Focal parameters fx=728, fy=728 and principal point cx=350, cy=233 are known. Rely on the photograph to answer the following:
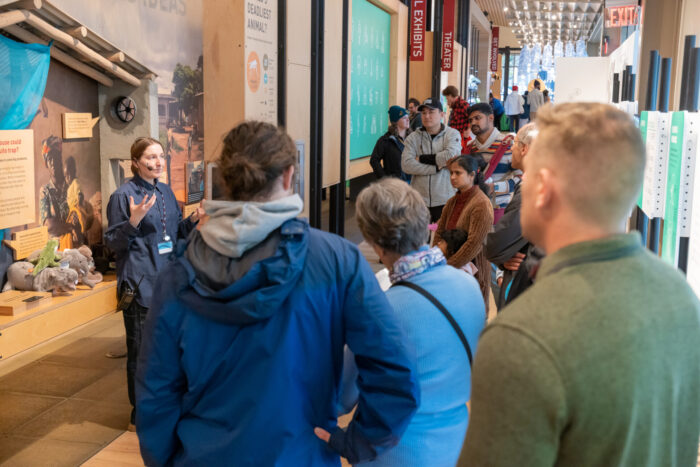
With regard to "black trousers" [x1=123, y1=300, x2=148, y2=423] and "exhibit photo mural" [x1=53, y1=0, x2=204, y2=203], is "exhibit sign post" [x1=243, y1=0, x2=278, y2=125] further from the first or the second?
"black trousers" [x1=123, y1=300, x2=148, y2=423]

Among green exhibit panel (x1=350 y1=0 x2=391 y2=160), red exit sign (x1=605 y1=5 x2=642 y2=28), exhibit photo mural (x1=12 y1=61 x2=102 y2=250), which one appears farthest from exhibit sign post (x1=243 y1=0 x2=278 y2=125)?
red exit sign (x1=605 y1=5 x2=642 y2=28)

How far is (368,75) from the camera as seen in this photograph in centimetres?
1116

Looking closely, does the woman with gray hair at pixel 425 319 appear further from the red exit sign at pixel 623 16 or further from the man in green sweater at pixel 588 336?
the red exit sign at pixel 623 16

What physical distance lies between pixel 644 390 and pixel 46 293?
364 centimetres

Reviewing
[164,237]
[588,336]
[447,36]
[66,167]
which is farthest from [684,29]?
[447,36]

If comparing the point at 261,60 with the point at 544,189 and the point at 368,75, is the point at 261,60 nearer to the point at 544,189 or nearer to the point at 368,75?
the point at 368,75

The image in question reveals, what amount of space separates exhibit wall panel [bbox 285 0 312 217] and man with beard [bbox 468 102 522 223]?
1.82 m

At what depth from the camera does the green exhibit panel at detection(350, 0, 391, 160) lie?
10242 millimetres

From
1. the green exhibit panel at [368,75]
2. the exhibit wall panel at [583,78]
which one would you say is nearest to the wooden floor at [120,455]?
the exhibit wall panel at [583,78]

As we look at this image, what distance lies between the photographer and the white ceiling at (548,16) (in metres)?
25.3

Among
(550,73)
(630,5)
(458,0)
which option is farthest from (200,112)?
(550,73)

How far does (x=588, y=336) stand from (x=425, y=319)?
1.03 meters

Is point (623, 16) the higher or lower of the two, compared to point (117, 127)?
higher

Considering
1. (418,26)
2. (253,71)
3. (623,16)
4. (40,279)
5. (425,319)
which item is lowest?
(40,279)
